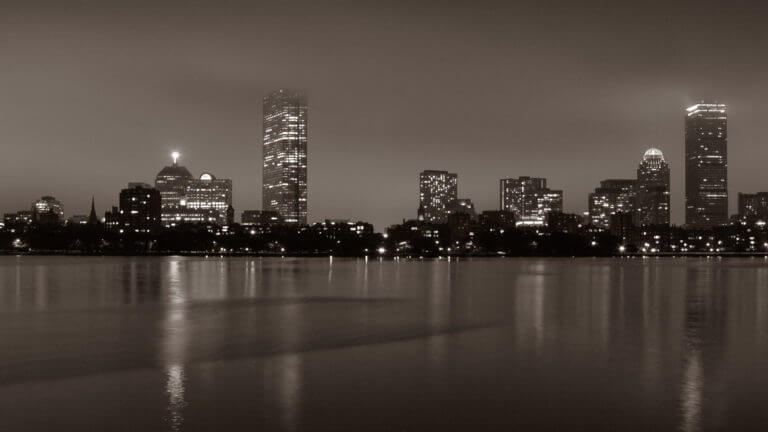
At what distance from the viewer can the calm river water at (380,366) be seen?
1436 cm

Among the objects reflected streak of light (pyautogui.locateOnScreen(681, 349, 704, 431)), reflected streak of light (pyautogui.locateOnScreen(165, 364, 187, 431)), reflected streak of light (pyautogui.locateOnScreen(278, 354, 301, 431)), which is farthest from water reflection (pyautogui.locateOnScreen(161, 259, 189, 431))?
reflected streak of light (pyautogui.locateOnScreen(681, 349, 704, 431))

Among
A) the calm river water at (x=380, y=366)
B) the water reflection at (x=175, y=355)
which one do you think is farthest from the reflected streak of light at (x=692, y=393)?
the water reflection at (x=175, y=355)

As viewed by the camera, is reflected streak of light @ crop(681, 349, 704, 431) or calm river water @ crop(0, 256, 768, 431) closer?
reflected streak of light @ crop(681, 349, 704, 431)

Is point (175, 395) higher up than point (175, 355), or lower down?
higher up

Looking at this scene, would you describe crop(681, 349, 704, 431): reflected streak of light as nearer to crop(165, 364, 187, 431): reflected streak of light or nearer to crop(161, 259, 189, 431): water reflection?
crop(165, 364, 187, 431): reflected streak of light

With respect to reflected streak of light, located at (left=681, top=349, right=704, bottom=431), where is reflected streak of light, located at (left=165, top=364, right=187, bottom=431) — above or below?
above

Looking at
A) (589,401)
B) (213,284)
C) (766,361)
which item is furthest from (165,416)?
(213,284)

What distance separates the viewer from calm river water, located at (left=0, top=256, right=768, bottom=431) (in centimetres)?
1436

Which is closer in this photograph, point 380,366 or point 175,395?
point 175,395

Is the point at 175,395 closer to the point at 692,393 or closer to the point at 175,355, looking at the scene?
the point at 175,355

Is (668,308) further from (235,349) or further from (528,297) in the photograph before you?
(235,349)

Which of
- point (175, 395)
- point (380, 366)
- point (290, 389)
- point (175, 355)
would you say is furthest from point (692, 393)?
point (175, 355)

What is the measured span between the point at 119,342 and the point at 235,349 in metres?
4.30

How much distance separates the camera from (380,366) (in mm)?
19859
